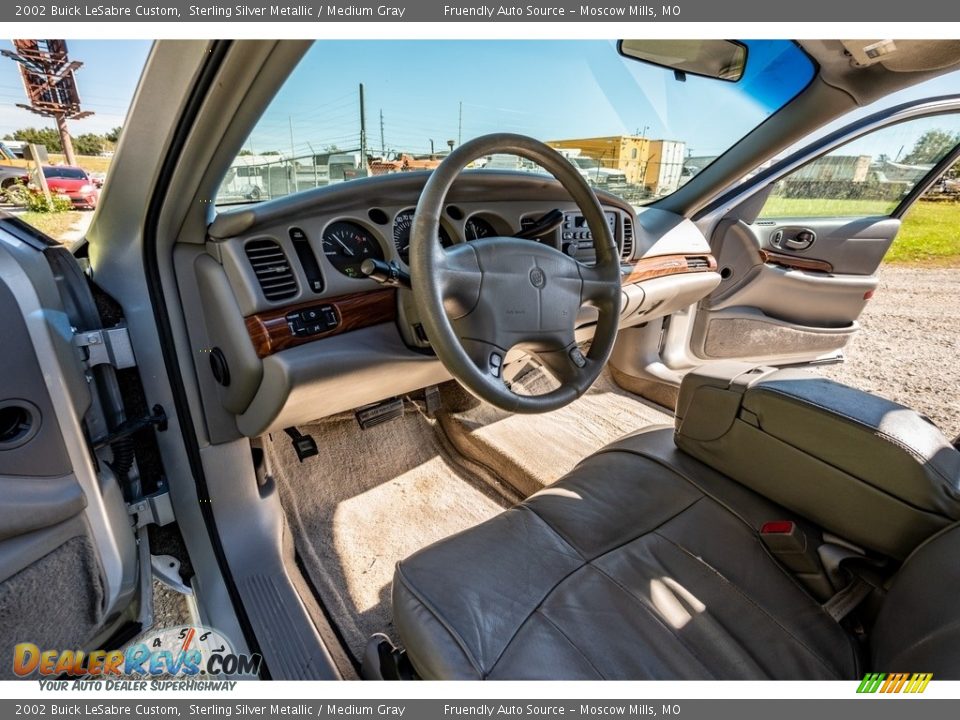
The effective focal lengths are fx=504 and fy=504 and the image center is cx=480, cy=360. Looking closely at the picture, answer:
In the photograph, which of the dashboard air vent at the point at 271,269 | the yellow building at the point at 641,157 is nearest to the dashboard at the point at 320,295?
the dashboard air vent at the point at 271,269

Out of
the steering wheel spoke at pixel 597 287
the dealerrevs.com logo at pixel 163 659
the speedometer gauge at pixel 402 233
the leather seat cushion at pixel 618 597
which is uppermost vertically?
the speedometer gauge at pixel 402 233

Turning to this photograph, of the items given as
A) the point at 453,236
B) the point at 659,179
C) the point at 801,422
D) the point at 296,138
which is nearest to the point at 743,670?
the point at 801,422

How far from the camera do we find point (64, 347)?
1.07 m

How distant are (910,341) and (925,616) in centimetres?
268

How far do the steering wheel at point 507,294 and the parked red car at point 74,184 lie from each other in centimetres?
81

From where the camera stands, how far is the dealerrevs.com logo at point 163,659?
1076mm

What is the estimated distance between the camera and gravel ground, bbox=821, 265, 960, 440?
99.3 inches

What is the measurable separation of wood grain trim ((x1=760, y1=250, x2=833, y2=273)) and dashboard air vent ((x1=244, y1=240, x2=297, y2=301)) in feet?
7.15

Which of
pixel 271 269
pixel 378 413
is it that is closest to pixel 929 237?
pixel 378 413

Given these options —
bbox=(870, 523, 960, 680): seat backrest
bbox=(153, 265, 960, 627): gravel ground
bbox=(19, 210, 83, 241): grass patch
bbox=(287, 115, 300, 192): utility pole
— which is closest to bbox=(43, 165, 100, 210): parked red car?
bbox=(19, 210, 83, 241): grass patch

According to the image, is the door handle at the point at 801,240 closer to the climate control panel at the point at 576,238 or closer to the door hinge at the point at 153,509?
the climate control panel at the point at 576,238

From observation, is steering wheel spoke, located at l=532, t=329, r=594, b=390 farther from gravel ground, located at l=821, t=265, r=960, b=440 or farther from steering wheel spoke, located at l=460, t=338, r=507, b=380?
gravel ground, located at l=821, t=265, r=960, b=440

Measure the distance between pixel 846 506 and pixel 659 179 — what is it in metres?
1.57
